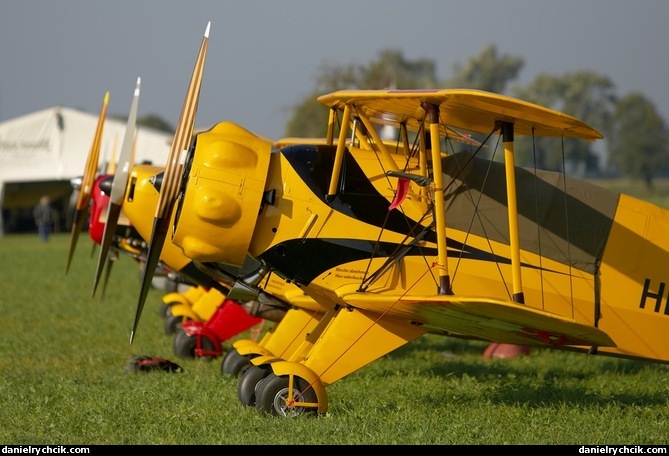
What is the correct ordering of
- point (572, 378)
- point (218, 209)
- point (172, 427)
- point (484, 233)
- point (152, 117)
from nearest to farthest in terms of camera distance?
point (172, 427)
point (218, 209)
point (484, 233)
point (572, 378)
point (152, 117)

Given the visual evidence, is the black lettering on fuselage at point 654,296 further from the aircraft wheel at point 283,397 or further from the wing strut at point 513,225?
the aircraft wheel at point 283,397

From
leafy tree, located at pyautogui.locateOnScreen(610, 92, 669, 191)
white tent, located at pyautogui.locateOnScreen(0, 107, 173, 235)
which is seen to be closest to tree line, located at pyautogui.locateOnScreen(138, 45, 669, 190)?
leafy tree, located at pyautogui.locateOnScreen(610, 92, 669, 191)

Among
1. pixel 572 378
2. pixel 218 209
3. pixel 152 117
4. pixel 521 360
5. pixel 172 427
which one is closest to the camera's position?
pixel 172 427

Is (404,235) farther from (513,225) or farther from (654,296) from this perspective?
(654,296)

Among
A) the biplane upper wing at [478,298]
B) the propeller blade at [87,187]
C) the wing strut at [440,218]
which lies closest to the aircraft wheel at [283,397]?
the biplane upper wing at [478,298]

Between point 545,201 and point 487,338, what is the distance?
3.88ft

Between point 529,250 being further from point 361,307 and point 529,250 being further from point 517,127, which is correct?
point 361,307

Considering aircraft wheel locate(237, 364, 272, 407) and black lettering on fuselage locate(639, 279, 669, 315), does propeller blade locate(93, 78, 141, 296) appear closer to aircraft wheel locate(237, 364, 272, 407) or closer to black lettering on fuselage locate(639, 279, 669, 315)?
aircraft wheel locate(237, 364, 272, 407)

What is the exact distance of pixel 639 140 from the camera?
99625 mm

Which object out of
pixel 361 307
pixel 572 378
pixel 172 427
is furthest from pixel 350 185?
pixel 572 378

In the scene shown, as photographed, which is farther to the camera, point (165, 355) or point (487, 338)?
point (165, 355)

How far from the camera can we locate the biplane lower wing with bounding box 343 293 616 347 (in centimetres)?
568

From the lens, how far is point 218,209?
663 cm

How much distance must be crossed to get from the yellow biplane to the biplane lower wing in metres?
0.03
